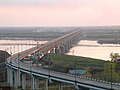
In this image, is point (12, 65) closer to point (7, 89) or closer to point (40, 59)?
point (7, 89)

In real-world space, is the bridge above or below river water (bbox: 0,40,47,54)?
above

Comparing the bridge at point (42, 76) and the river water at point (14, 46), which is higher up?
the bridge at point (42, 76)

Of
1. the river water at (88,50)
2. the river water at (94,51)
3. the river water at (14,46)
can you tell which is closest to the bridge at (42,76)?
the river water at (94,51)

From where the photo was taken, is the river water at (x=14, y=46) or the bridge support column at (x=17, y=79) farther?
the river water at (x=14, y=46)

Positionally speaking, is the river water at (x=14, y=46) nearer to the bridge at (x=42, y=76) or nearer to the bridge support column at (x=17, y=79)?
the bridge at (x=42, y=76)

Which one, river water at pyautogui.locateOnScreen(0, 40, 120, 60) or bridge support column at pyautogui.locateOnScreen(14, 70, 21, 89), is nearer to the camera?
bridge support column at pyautogui.locateOnScreen(14, 70, 21, 89)

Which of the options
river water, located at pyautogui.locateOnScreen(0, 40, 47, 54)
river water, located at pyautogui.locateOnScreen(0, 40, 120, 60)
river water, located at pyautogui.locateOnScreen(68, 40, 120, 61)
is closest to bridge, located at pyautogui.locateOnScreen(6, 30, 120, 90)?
river water, located at pyautogui.locateOnScreen(68, 40, 120, 61)

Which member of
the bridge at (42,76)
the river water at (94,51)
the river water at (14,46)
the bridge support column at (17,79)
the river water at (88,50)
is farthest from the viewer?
the river water at (14,46)

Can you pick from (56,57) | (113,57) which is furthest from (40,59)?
(113,57)

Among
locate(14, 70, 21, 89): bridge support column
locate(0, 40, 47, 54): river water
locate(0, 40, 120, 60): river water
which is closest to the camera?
locate(14, 70, 21, 89): bridge support column

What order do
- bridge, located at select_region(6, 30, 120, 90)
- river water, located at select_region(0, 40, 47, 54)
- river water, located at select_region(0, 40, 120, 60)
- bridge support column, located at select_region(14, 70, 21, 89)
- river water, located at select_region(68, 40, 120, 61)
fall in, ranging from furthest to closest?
river water, located at select_region(0, 40, 47, 54), river water, located at select_region(0, 40, 120, 60), river water, located at select_region(68, 40, 120, 61), bridge support column, located at select_region(14, 70, 21, 89), bridge, located at select_region(6, 30, 120, 90)

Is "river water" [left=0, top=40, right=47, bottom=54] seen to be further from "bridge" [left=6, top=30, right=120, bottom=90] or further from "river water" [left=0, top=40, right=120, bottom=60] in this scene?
"bridge" [left=6, top=30, right=120, bottom=90]

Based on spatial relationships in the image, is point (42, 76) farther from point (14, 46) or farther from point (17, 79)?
point (14, 46)
